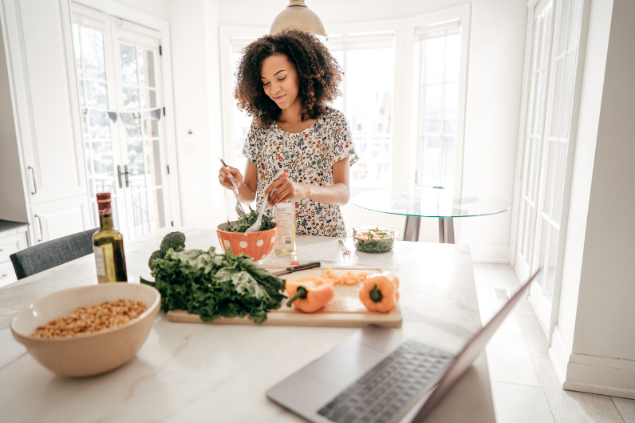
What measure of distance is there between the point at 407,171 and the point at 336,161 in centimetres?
288

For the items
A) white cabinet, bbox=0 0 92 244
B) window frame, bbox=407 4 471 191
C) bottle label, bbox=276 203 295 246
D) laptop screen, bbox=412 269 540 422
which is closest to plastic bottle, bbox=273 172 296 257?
bottle label, bbox=276 203 295 246

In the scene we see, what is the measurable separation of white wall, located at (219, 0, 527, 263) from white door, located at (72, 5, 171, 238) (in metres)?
2.47

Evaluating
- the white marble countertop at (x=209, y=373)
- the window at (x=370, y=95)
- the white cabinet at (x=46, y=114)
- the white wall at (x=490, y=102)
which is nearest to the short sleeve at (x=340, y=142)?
the white marble countertop at (x=209, y=373)

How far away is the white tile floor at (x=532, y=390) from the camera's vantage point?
5.65 ft

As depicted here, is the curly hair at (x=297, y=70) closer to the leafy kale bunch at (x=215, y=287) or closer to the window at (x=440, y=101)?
the leafy kale bunch at (x=215, y=287)

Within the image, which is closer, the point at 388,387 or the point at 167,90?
the point at 388,387

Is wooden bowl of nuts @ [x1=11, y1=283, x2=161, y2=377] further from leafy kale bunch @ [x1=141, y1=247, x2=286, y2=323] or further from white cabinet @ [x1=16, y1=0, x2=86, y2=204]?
white cabinet @ [x1=16, y1=0, x2=86, y2=204]

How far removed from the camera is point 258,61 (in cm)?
162

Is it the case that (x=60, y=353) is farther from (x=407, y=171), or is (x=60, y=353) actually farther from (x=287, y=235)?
(x=407, y=171)

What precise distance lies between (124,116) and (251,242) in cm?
320

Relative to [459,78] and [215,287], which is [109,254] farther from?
[459,78]

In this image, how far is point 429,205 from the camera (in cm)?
245

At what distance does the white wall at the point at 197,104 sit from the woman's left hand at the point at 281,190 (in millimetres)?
3371

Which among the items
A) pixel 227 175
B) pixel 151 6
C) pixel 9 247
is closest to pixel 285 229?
pixel 227 175
